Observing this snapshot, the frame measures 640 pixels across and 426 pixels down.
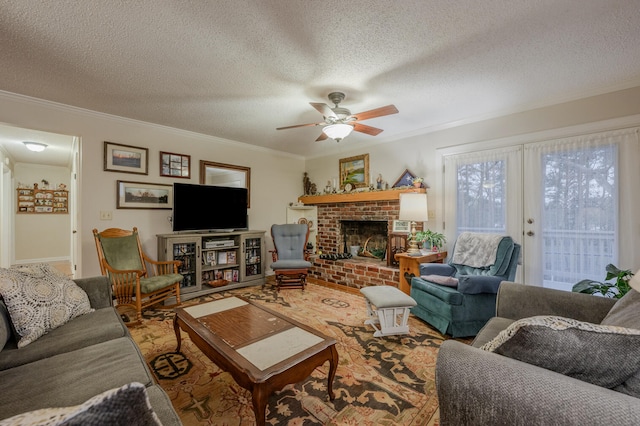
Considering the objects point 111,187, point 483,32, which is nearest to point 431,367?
point 483,32

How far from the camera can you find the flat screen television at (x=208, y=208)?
12.1 ft

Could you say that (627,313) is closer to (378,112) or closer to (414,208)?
(378,112)

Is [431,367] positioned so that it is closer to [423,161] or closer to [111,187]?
[423,161]

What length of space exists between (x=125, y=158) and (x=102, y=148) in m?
0.25

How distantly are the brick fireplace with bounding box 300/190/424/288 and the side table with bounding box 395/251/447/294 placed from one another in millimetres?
226

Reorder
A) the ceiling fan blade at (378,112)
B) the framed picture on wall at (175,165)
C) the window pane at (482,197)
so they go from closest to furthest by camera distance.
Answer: the ceiling fan blade at (378,112) → the window pane at (482,197) → the framed picture on wall at (175,165)

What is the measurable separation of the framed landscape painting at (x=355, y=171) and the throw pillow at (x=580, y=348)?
3785 millimetres

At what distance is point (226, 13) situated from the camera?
5.49ft

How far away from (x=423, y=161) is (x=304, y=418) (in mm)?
3461

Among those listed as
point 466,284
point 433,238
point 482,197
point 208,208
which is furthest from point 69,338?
point 482,197

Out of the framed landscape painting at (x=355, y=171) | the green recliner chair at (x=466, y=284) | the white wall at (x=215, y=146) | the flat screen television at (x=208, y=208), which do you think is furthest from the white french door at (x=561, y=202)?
the flat screen television at (x=208, y=208)

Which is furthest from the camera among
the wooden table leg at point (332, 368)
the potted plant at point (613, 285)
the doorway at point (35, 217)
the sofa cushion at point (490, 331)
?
the doorway at point (35, 217)

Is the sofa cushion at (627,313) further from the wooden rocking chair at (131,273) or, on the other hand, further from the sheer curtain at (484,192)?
the wooden rocking chair at (131,273)

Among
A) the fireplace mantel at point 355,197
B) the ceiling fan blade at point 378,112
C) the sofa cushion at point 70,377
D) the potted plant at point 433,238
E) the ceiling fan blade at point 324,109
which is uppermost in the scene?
the ceiling fan blade at point 324,109
